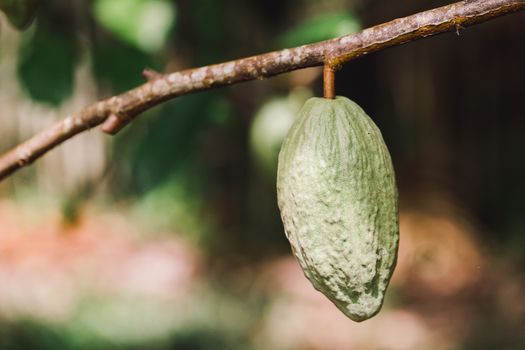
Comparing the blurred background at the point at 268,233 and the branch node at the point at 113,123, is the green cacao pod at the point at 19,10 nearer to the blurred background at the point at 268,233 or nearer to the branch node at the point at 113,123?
the branch node at the point at 113,123

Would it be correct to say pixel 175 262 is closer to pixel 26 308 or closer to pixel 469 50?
pixel 26 308

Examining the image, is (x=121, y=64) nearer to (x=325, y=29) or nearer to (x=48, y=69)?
(x=48, y=69)

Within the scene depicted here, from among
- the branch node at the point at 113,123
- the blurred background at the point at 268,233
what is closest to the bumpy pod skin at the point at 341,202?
the branch node at the point at 113,123

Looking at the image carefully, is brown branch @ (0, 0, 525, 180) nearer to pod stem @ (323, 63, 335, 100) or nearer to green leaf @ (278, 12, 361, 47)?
pod stem @ (323, 63, 335, 100)

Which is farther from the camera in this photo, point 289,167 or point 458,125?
point 458,125

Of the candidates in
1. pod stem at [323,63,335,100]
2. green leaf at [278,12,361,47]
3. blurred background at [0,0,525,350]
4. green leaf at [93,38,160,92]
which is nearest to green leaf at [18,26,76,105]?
green leaf at [93,38,160,92]

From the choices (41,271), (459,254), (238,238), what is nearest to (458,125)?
(459,254)
